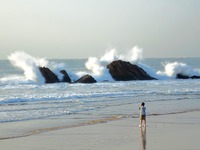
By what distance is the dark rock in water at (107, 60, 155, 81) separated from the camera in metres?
51.0

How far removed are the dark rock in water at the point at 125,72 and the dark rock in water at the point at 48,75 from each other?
808 cm

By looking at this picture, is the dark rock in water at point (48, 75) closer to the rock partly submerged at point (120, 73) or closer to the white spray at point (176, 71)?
the rock partly submerged at point (120, 73)

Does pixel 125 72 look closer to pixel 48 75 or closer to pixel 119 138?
pixel 48 75

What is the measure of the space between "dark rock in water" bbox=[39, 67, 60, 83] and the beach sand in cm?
2886

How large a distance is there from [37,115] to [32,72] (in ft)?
96.8

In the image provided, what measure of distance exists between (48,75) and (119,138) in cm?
3409

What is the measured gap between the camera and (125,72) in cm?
5172

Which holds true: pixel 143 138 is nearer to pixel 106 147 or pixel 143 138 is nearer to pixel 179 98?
pixel 106 147

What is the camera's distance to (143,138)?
15195mm

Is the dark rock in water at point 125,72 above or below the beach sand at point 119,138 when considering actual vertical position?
above

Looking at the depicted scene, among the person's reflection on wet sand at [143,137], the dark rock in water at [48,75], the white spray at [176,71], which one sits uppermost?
the white spray at [176,71]

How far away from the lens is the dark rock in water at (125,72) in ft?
167

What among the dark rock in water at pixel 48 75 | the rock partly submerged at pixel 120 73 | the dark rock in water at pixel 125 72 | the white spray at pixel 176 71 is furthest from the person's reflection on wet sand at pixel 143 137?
the white spray at pixel 176 71

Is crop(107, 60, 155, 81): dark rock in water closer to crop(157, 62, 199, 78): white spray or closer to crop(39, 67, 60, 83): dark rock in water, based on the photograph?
crop(39, 67, 60, 83): dark rock in water
